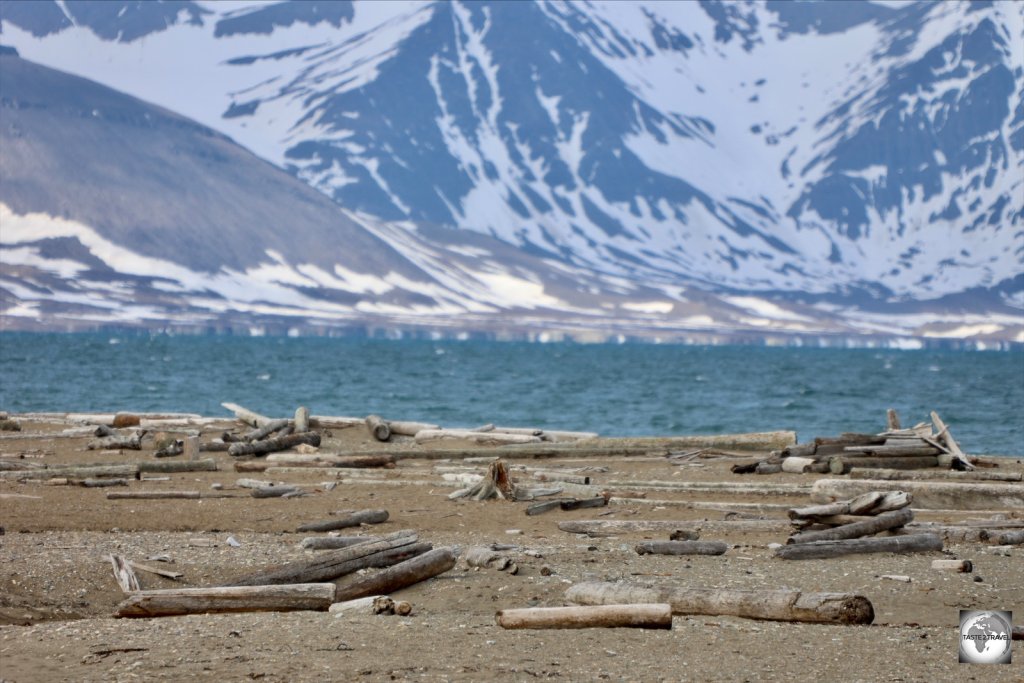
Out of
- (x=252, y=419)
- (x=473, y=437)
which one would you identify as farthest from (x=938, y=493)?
(x=252, y=419)

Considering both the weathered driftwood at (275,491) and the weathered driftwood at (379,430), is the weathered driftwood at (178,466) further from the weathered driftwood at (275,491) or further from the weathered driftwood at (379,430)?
the weathered driftwood at (379,430)

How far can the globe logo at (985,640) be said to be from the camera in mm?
10172

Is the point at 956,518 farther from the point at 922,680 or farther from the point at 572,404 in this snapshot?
the point at 572,404

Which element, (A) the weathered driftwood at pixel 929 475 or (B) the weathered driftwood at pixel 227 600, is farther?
(A) the weathered driftwood at pixel 929 475

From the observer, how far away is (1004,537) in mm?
15438

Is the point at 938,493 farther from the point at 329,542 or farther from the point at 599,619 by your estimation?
the point at 599,619

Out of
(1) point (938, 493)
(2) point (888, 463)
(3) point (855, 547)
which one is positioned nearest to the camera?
(3) point (855, 547)

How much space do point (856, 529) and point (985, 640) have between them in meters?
4.42

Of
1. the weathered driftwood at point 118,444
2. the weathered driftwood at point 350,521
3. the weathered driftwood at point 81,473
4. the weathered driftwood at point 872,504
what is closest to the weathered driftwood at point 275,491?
the weathered driftwood at point 350,521

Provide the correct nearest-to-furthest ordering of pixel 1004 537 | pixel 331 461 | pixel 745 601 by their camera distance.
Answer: pixel 745 601 < pixel 1004 537 < pixel 331 461

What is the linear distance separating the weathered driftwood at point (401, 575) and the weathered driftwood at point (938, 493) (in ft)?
19.6

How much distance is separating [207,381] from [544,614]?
2747 inches

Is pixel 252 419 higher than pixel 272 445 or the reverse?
higher

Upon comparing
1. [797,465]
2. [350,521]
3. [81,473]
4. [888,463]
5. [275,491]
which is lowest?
[350,521]
